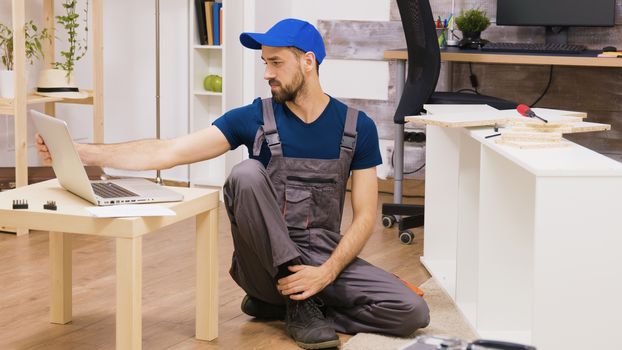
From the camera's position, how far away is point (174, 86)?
5.57m

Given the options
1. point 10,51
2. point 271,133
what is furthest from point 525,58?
point 10,51

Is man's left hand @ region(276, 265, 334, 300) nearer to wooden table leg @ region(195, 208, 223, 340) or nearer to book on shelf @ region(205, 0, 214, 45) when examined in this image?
wooden table leg @ region(195, 208, 223, 340)

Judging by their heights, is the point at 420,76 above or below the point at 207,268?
above

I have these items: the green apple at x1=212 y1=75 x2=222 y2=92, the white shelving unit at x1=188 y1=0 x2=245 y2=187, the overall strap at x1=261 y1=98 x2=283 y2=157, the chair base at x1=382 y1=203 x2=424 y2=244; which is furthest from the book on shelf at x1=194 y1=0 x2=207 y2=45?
the overall strap at x1=261 y1=98 x2=283 y2=157

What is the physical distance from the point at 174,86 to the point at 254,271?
280 cm

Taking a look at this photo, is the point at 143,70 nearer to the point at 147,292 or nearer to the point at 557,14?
the point at 557,14

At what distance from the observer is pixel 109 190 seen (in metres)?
2.72

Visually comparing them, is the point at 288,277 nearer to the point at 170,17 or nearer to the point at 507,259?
the point at 507,259

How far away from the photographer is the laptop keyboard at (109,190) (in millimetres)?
2646

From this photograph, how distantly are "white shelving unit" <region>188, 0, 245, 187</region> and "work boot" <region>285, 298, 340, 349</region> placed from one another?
2.34 meters

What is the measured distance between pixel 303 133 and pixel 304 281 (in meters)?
0.45

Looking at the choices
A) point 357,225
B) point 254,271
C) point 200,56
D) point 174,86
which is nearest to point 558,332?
point 357,225

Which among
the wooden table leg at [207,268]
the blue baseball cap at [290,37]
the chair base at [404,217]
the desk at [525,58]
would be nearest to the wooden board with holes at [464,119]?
the blue baseball cap at [290,37]

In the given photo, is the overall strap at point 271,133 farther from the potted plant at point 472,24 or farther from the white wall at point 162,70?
the white wall at point 162,70
